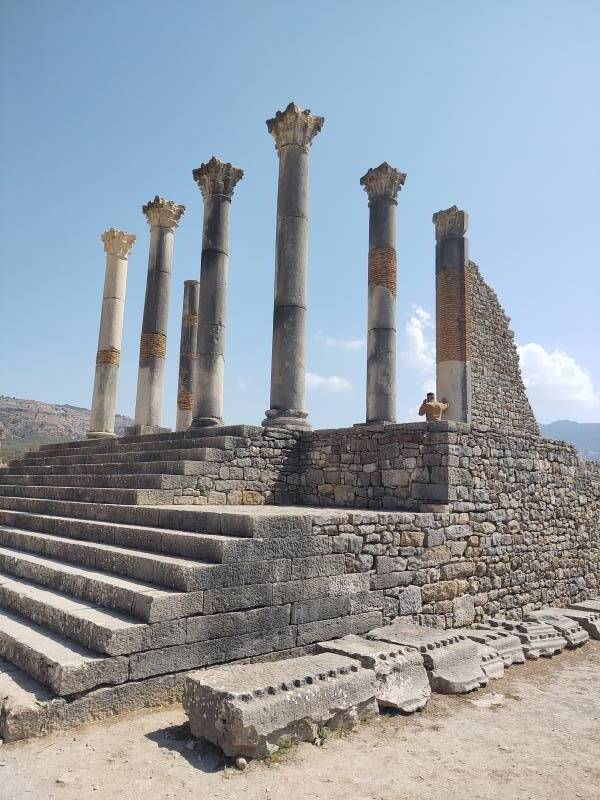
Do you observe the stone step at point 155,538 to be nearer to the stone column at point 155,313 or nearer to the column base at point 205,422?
the column base at point 205,422

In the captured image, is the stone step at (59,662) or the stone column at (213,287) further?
the stone column at (213,287)

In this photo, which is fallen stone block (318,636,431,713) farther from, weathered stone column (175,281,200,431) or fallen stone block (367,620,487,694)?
weathered stone column (175,281,200,431)

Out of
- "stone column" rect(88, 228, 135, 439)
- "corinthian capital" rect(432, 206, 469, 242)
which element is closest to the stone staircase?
"stone column" rect(88, 228, 135, 439)

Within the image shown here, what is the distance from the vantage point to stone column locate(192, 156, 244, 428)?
545 inches

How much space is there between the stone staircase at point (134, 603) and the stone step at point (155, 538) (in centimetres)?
1

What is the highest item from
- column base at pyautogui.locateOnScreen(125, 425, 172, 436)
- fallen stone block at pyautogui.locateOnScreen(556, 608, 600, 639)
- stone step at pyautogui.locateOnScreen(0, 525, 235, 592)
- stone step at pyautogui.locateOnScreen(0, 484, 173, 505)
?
column base at pyautogui.locateOnScreen(125, 425, 172, 436)

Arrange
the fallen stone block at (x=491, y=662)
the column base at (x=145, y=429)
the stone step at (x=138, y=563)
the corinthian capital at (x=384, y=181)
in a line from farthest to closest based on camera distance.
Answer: the column base at (x=145, y=429), the corinthian capital at (x=384, y=181), the fallen stone block at (x=491, y=662), the stone step at (x=138, y=563)

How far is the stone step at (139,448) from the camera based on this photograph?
1089 cm

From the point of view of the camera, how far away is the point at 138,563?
6.02 metres

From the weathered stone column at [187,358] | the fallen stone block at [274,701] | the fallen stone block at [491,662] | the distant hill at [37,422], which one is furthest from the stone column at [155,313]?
the distant hill at [37,422]

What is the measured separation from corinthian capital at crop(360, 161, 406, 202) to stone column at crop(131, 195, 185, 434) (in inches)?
266

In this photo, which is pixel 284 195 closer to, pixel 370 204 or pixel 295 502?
pixel 370 204

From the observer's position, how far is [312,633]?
6375 mm

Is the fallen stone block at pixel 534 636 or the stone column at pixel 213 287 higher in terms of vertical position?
the stone column at pixel 213 287
